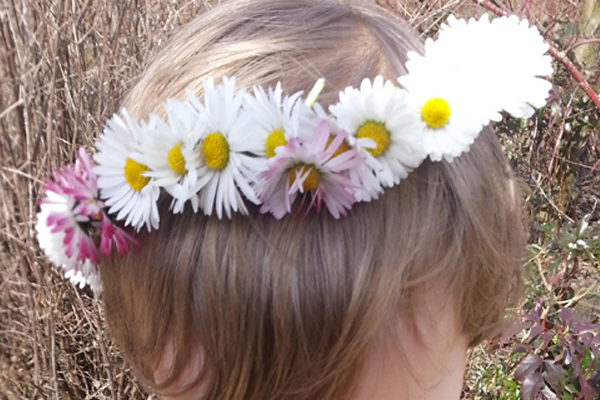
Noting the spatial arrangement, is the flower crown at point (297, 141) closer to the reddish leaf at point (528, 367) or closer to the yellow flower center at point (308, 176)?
the yellow flower center at point (308, 176)

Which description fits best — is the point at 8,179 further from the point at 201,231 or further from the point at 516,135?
the point at 516,135

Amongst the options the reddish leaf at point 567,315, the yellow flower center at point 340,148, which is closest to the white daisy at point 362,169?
the yellow flower center at point 340,148

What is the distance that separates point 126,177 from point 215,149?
127 millimetres

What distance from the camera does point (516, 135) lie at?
8.75 feet

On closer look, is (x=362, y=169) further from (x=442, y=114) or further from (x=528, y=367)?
(x=528, y=367)

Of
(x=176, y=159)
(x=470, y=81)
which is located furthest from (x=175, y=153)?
(x=470, y=81)

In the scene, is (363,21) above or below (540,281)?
above

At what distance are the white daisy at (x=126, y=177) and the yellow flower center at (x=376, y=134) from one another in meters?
0.25

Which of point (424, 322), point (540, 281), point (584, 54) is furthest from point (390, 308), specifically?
point (584, 54)

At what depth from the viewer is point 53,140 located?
5.22ft

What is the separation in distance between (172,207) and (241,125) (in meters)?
0.14

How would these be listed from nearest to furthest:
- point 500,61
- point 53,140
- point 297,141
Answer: point 297,141
point 500,61
point 53,140

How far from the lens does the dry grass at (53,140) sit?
1.54m

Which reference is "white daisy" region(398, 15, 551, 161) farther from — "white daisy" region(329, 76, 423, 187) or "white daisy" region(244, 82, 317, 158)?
"white daisy" region(244, 82, 317, 158)
